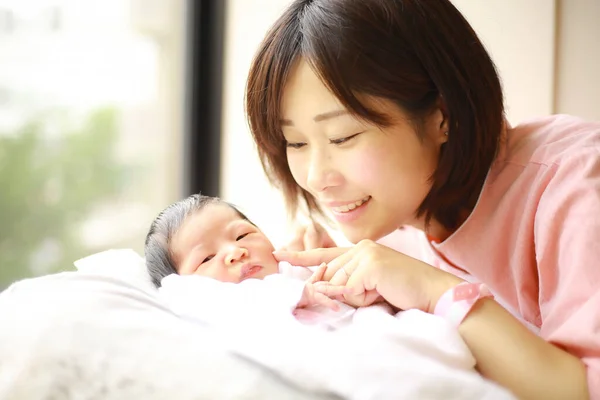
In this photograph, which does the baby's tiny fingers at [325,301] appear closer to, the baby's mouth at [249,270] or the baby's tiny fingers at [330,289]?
the baby's tiny fingers at [330,289]

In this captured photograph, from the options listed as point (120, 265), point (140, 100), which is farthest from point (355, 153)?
point (140, 100)

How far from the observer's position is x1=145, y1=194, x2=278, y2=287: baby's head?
118 cm

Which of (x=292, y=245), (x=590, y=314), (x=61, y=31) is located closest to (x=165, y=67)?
(x=61, y=31)

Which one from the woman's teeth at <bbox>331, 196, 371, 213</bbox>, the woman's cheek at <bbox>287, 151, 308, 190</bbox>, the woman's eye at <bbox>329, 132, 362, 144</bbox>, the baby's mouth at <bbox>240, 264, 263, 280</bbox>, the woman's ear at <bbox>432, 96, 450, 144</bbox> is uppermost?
the woman's ear at <bbox>432, 96, 450, 144</bbox>

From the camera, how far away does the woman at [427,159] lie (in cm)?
97

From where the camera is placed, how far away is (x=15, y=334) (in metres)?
0.83

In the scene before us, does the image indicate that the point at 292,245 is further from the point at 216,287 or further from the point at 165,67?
Result: the point at 165,67

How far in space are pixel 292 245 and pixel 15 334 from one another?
2.43ft

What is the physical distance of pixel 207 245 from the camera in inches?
48.4

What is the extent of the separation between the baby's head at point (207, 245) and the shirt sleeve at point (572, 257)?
494 millimetres

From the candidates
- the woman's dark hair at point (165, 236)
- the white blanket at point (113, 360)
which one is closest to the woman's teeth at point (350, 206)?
the woman's dark hair at point (165, 236)

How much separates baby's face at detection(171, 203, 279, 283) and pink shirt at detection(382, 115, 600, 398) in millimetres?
434

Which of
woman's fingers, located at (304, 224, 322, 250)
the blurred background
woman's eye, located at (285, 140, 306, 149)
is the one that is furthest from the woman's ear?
the blurred background

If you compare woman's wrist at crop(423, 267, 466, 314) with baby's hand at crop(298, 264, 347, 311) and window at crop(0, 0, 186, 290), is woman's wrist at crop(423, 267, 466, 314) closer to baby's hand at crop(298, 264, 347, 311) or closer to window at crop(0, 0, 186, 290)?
baby's hand at crop(298, 264, 347, 311)
